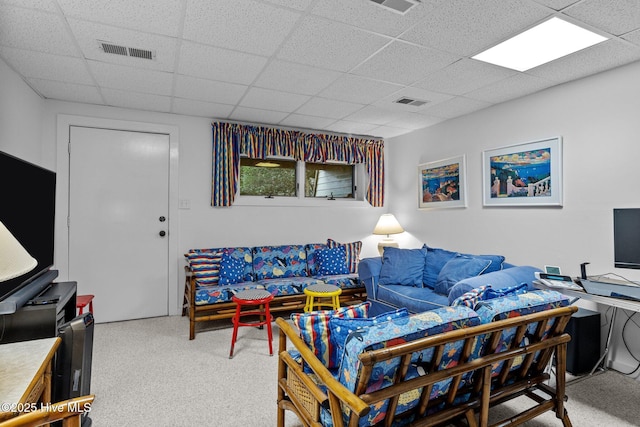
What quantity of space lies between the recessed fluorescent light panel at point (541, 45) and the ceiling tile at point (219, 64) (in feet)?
5.71

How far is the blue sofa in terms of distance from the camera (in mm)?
2752

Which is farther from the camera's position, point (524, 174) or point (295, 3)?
point (524, 174)

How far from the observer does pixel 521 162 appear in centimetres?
336

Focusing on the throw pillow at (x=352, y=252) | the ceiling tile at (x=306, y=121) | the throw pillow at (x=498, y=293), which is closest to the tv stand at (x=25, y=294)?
the throw pillow at (x=498, y=293)

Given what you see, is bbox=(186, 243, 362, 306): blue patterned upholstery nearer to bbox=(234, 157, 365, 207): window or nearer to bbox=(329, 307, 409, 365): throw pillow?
bbox=(234, 157, 365, 207): window

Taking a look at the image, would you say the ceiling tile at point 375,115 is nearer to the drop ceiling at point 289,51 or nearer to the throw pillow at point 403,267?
the drop ceiling at point 289,51

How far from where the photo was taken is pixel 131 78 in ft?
9.67

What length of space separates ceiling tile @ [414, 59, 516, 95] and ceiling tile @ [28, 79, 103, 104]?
10.3ft

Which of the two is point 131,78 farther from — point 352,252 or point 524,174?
point 524,174

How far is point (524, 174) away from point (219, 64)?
2998mm

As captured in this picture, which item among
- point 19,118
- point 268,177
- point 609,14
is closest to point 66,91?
point 19,118

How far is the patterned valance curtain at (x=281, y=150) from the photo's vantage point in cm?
420

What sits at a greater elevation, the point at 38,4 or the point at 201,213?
the point at 38,4

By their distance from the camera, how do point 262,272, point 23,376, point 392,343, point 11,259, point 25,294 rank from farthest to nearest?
1. point 262,272
2. point 25,294
3. point 392,343
4. point 23,376
5. point 11,259
